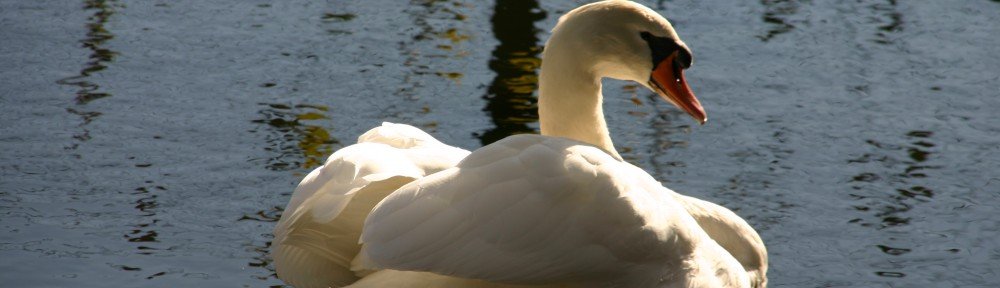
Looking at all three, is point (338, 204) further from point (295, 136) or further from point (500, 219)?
point (295, 136)

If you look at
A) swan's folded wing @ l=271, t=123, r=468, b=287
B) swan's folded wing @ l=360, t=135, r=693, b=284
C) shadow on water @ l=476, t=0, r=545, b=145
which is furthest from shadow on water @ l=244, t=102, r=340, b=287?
swan's folded wing @ l=360, t=135, r=693, b=284

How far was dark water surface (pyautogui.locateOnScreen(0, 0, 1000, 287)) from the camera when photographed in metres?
5.12

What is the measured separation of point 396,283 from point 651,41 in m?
1.14

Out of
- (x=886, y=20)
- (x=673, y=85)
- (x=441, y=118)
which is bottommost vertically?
(x=886, y=20)

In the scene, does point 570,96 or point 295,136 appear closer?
point 570,96

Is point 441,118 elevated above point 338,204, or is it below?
below

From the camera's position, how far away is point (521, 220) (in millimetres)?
3367

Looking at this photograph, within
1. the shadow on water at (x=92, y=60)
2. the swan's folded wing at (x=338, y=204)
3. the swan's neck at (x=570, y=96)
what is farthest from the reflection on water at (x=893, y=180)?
the shadow on water at (x=92, y=60)

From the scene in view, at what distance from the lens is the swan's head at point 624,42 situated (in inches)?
164

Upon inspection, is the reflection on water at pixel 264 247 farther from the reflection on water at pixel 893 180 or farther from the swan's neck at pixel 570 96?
the reflection on water at pixel 893 180

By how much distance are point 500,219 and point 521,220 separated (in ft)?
0.15

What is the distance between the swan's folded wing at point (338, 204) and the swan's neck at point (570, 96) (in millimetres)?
376

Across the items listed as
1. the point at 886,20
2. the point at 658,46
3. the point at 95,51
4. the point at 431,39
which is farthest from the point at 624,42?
the point at 886,20

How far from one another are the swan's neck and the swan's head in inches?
0.7
